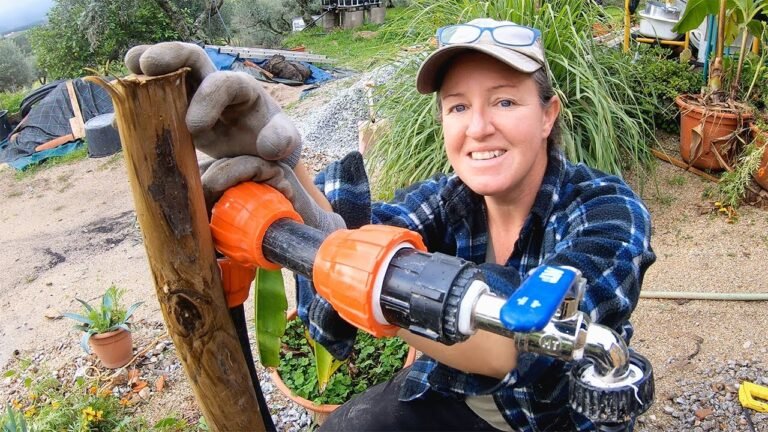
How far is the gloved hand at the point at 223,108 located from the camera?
1.13 metres

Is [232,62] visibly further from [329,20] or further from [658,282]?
[658,282]

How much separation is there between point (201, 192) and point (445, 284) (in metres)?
0.63

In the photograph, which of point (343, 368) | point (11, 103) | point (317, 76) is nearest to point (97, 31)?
point (11, 103)

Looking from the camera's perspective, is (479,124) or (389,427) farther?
(389,427)

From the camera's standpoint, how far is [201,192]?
3.98 feet

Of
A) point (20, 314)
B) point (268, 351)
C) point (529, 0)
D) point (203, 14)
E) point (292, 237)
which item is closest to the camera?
point (292, 237)

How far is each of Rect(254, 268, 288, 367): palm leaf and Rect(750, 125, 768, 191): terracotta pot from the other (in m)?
3.78

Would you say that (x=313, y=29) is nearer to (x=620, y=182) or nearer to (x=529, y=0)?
(x=529, y=0)

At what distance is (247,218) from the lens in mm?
1173

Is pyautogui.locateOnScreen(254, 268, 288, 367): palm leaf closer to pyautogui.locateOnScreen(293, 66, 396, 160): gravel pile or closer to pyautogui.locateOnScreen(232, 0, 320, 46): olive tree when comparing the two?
pyautogui.locateOnScreen(293, 66, 396, 160): gravel pile

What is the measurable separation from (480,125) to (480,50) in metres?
0.19

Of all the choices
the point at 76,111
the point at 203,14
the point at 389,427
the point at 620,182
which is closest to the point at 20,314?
the point at 389,427

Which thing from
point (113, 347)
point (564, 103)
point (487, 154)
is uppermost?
point (487, 154)

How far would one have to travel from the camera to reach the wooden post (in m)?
1.11
